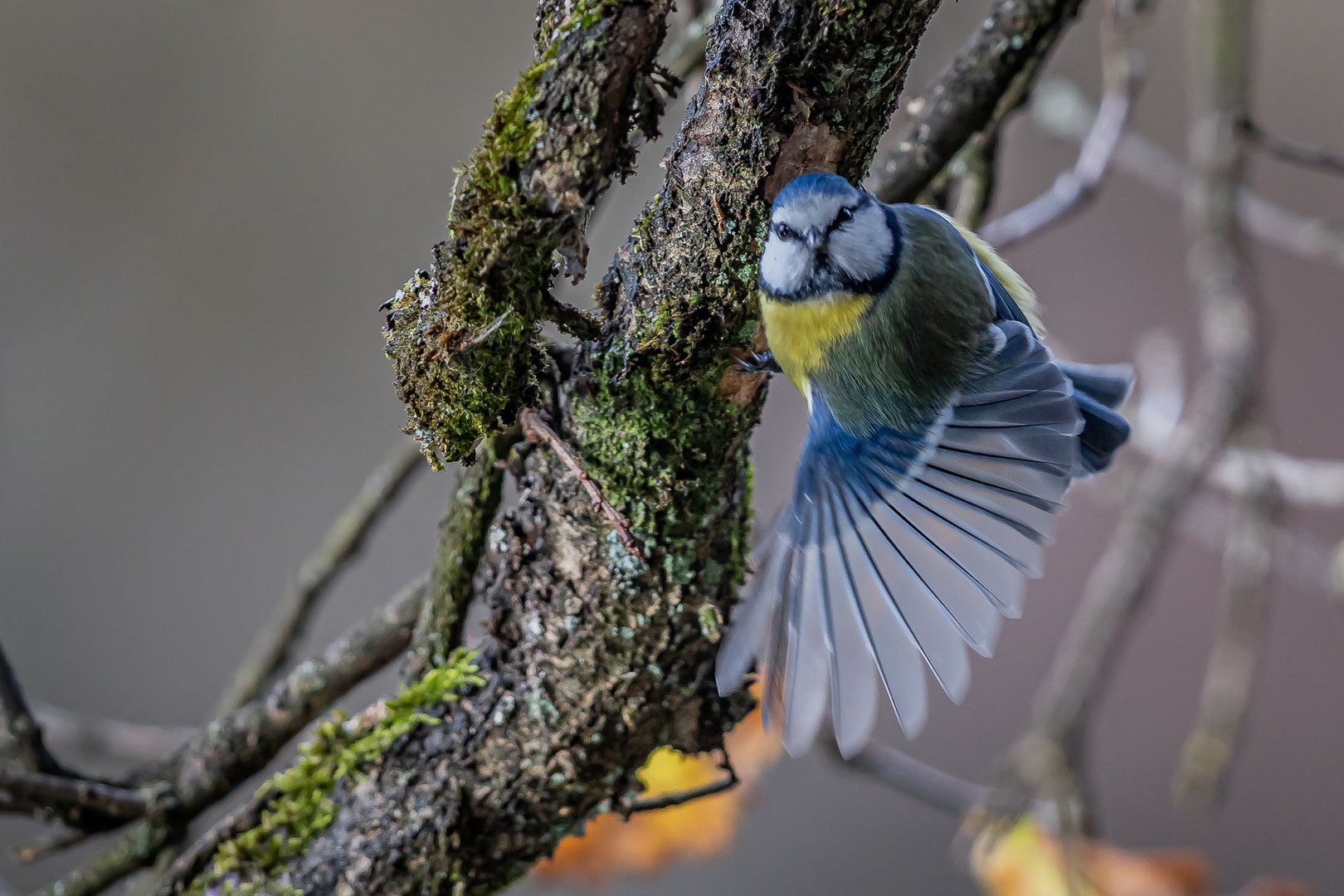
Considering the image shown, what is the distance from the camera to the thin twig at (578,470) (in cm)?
49

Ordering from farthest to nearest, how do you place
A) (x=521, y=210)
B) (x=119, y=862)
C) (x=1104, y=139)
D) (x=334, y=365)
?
(x=334, y=365) < (x=1104, y=139) < (x=119, y=862) < (x=521, y=210)

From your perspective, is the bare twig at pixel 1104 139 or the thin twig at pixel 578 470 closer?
the thin twig at pixel 578 470

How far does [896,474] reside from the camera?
0.58m

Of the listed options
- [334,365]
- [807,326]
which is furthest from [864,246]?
[334,365]

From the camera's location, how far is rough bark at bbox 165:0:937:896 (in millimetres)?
442

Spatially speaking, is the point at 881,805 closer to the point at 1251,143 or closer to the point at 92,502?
the point at 1251,143

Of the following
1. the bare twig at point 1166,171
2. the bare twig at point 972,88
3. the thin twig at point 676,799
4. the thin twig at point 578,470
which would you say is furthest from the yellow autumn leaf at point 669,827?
the bare twig at point 1166,171

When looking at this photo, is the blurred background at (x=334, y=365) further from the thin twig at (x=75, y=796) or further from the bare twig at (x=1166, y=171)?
the thin twig at (x=75, y=796)

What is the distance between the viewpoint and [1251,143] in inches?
40.3

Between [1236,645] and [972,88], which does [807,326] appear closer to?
[972,88]

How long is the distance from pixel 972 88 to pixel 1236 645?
30.1 inches

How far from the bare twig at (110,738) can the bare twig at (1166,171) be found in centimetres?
121

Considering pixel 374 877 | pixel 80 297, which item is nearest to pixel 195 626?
pixel 80 297

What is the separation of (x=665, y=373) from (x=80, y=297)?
1.33m
